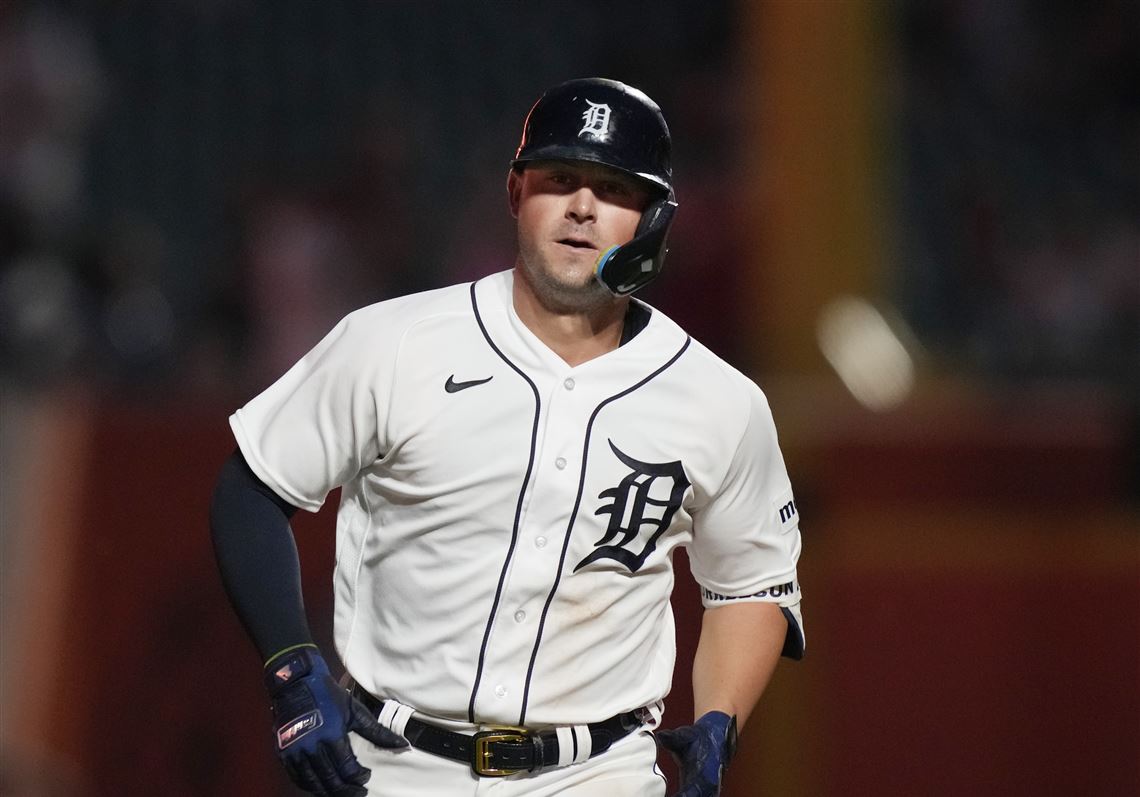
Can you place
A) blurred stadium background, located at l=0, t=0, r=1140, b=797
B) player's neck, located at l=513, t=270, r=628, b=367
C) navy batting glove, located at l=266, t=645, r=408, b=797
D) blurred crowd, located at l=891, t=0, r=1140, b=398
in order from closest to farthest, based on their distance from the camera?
navy batting glove, located at l=266, t=645, r=408, b=797 → player's neck, located at l=513, t=270, r=628, b=367 → blurred stadium background, located at l=0, t=0, r=1140, b=797 → blurred crowd, located at l=891, t=0, r=1140, b=398

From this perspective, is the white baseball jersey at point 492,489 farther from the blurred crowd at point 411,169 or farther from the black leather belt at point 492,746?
the blurred crowd at point 411,169

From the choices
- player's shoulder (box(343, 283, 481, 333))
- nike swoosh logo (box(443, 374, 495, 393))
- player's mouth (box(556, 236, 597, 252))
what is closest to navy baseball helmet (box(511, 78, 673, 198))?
player's mouth (box(556, 236, 597, 252))

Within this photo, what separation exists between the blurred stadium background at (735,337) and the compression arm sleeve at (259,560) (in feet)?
6.94

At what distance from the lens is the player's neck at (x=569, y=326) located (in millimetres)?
2994

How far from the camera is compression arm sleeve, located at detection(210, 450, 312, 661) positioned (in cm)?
Answer: 276

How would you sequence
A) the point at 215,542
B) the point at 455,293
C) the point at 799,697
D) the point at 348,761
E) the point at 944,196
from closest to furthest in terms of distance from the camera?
the point at 348,761, the point at 215,542, the point at 455,293, the point at 799,697, the point at 944,196

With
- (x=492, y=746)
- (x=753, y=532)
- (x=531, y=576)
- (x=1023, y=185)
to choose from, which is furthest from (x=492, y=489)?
(x=1023, y=185)

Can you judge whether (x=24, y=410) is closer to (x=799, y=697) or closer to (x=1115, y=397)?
(x=799, y=697)

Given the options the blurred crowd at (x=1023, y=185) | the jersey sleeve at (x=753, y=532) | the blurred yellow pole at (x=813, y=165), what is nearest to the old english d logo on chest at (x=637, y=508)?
the jersey sleeve at (x=753, y=532)

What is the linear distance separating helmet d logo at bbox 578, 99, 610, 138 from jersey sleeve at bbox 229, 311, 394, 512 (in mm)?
474

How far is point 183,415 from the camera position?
5.53m

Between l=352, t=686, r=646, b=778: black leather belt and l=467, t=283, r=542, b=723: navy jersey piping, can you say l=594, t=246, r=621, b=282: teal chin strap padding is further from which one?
l=352, t=686, r=646, b=778: black leather belt

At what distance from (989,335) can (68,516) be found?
335 cm

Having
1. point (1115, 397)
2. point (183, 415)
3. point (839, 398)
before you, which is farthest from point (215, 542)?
point (1115, 397)
